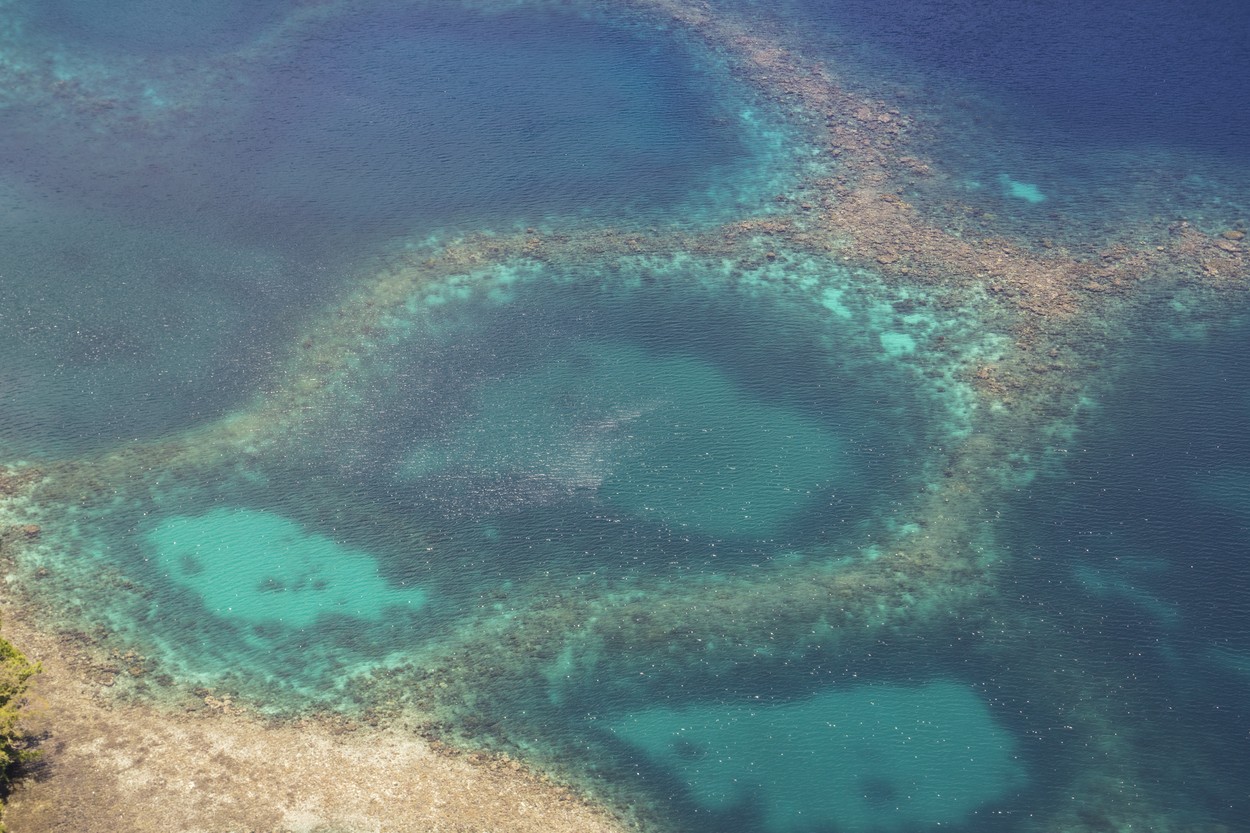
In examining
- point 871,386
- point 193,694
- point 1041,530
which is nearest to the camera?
point 193,694

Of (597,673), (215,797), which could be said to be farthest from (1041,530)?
(215,797)

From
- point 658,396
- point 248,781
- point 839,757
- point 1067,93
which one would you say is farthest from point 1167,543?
point 248,781

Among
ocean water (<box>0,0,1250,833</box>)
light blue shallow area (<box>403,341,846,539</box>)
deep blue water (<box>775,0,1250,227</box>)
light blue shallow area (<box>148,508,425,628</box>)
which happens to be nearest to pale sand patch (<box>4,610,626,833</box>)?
ocean water (<box>0,0,1250,833</box>)

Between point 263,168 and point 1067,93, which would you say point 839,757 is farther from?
point 1067,93

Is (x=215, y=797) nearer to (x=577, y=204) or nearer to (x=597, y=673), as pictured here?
(x=597, y=673)

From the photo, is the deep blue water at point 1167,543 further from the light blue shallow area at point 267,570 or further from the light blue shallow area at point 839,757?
the light blue shallow area at point 267,570

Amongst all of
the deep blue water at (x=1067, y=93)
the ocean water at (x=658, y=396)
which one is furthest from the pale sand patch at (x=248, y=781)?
the deep blue water at (x=1067, y=93)
